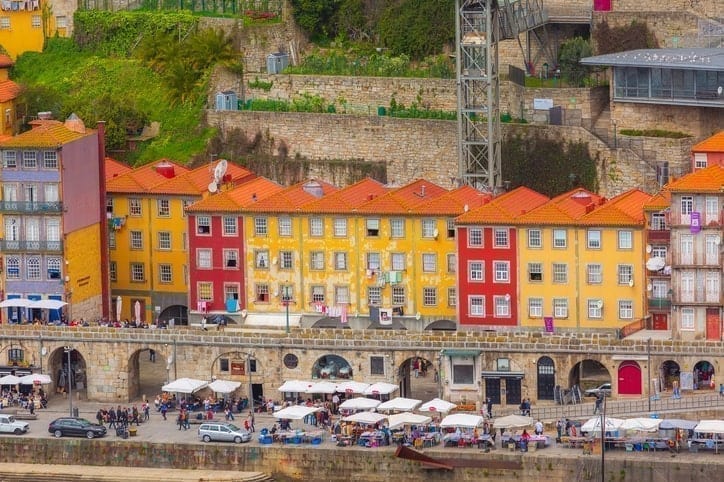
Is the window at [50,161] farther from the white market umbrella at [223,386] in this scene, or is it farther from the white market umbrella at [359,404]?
the white market umbrella at [359,404]

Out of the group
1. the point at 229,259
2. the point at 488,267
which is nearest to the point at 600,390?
the point at 488,267

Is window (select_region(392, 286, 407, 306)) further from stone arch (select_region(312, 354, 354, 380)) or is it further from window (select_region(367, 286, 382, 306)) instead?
stone arch (select_region(312, 354, 354, 380))

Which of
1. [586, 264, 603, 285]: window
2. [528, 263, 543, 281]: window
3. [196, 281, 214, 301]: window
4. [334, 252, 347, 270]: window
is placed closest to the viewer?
[586, 264, 603, 285]: window

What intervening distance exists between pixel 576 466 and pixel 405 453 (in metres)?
7.38

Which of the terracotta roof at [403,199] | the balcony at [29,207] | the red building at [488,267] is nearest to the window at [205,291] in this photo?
the balcony at [29,207]

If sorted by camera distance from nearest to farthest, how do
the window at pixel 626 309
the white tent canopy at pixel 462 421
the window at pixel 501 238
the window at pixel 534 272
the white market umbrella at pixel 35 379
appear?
the white tent canopy at pixel 462 421
the window at pixel 626 309
the window at pixel 534 272
the window at pixel 501 238
the white market umbrella at pixel 35 379

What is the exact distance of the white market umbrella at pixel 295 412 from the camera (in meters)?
154

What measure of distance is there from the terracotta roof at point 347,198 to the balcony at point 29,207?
1142 cm

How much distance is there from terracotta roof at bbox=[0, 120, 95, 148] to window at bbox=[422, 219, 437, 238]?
54.8 feet

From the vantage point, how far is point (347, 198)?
165125 mm

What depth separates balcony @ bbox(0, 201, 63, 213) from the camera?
16400cm

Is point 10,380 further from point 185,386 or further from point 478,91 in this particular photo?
point 478,91

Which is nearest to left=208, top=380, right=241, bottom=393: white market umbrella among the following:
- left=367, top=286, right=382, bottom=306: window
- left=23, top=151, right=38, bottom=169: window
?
left=367, top=286, right=382, bottom=306: window

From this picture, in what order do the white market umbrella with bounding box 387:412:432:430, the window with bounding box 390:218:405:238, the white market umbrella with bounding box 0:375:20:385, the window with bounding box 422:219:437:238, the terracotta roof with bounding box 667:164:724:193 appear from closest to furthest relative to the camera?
the white market umbrella with bounding box 387:412:432:430
the terracotta roof with bounding box 667:164:724:193
the white market umbrella with bounding box 0:375:20:385
the window with bounding box 422:219:437:238
the window with bounding box 390:218:405:238
